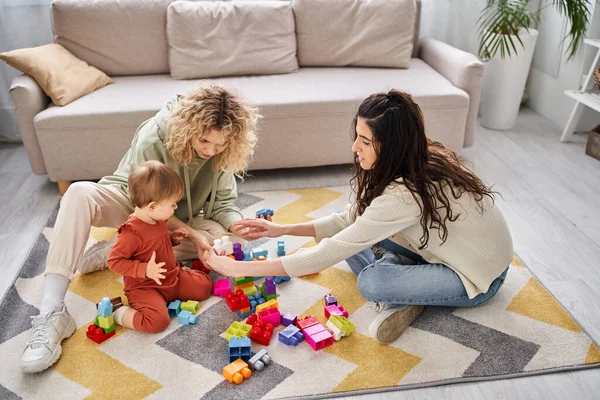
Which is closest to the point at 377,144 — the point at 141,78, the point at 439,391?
the point at 439,391

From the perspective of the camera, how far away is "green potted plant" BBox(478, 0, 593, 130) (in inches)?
127

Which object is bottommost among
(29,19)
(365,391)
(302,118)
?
(365,391)

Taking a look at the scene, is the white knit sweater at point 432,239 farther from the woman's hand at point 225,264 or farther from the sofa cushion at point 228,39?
the sofa cushion at point 228,39

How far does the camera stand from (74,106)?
2.69 m

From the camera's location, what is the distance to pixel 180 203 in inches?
86.0

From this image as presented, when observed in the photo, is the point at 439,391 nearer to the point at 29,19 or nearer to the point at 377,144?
the point at 377,144

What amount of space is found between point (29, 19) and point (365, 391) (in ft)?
9.34

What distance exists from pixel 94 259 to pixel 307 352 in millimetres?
907

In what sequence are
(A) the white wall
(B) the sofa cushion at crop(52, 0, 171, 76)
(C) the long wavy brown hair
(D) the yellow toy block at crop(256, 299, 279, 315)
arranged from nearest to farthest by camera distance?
1. (C) the long wavy brown hair
2. (D) the yellow toy block at crop(256, 299, 279, 315)
3. (B) the sofa cushion at crop(52, 0, 171, 76)
4. (A) the white wall

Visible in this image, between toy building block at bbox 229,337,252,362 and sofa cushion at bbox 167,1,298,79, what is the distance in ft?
5.85

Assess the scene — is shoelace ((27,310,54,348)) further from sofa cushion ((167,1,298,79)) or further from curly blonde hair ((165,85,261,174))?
sofa cushion ((167,1,298,79))

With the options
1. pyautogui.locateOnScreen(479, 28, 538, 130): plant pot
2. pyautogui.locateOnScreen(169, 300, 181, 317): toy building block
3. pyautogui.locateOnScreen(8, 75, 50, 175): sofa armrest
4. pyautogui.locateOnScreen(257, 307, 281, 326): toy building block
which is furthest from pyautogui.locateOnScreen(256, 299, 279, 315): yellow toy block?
pyautogui.locateOnScreen(479, 28, 538, 130): plant pot

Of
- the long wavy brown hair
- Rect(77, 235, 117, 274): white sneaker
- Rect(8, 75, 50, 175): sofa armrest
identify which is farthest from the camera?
Rect(8, 75, 50, 175): sofa armrest

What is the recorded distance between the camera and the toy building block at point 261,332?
176cm
